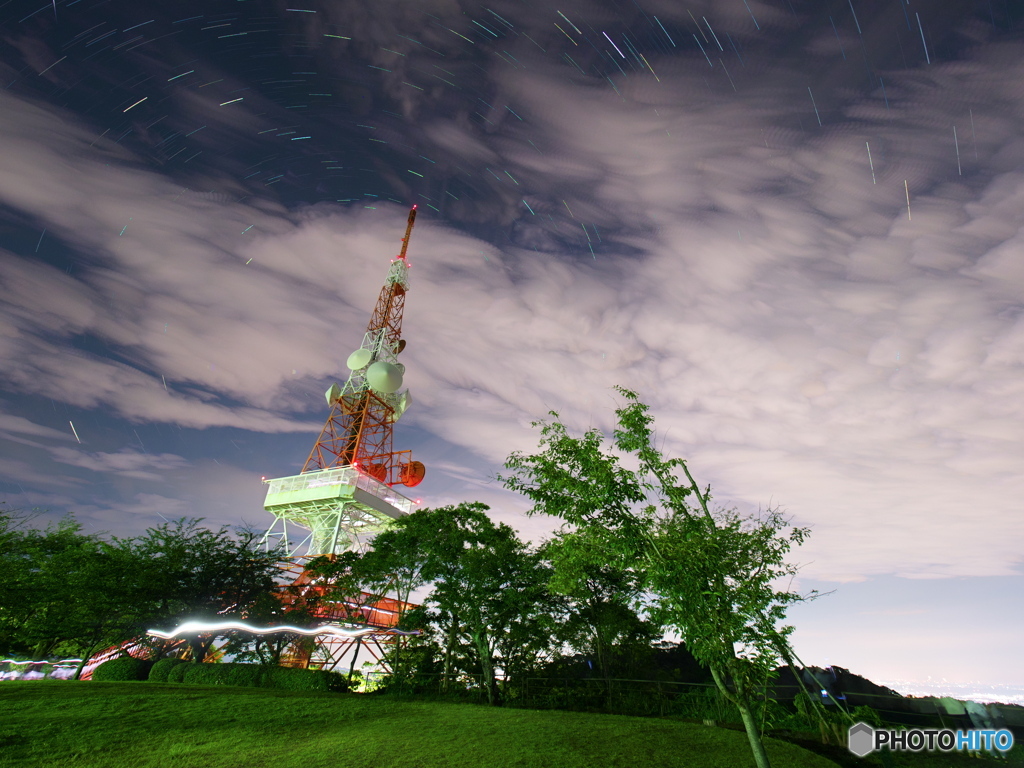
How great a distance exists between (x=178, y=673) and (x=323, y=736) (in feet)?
40.9

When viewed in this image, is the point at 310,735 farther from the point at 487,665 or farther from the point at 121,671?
the point at 121,671

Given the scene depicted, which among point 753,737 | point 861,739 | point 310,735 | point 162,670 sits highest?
point 753,737

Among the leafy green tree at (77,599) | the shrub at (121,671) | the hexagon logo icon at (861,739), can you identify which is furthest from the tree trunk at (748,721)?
the leafy green tree at (77,599)

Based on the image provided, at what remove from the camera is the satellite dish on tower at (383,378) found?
47.6 m

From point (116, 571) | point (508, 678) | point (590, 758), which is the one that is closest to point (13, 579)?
point (116, 571)

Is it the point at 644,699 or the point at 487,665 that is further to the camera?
the point at 487,665

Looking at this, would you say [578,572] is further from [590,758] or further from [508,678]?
[508,678]

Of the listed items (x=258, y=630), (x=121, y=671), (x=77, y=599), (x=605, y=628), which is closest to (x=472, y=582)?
(x=605, y=628)

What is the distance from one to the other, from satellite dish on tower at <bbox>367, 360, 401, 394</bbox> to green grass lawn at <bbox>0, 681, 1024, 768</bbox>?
109 feet

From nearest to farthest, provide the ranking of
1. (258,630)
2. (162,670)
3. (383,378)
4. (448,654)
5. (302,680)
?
1. (162,670)
2. (302,680)
3. (448,654)
4. (258,630)
5. (383,378)

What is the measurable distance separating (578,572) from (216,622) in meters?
22.0

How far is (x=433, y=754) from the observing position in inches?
414

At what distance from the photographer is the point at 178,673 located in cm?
1962

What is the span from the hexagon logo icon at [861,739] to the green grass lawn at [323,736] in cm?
94
